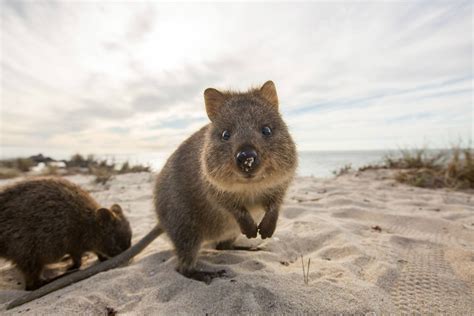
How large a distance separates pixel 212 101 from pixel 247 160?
3.94ft

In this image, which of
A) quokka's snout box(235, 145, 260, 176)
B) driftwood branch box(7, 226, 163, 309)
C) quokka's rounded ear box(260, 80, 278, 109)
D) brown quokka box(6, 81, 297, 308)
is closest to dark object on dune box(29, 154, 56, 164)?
driftwood branch box(7, 226, 163, 309)

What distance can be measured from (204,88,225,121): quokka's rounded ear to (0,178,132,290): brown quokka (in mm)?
1929

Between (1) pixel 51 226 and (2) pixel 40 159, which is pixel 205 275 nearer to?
(1) pixel 51 226

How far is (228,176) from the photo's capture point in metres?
2.63

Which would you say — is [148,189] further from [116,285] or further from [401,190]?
[401,190]

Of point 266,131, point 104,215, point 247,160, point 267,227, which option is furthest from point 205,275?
point 104,215

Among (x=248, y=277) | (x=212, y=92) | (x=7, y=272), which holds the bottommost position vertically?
(x=7, y=272)

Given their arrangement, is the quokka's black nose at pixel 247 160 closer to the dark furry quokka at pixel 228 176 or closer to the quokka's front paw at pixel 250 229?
the dark furry quokka at pixel 228 176

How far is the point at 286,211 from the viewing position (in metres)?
5.29

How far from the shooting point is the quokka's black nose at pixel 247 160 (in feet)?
7.88

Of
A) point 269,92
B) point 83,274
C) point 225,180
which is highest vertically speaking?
A: point 269,92

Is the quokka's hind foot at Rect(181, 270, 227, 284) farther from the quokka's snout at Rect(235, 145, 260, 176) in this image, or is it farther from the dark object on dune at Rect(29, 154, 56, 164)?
the dark object on dune at Rect(29, 154, 56, 164)

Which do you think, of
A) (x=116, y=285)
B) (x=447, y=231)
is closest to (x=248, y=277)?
(x=116, y=285)

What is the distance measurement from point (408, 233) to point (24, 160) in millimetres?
14464
